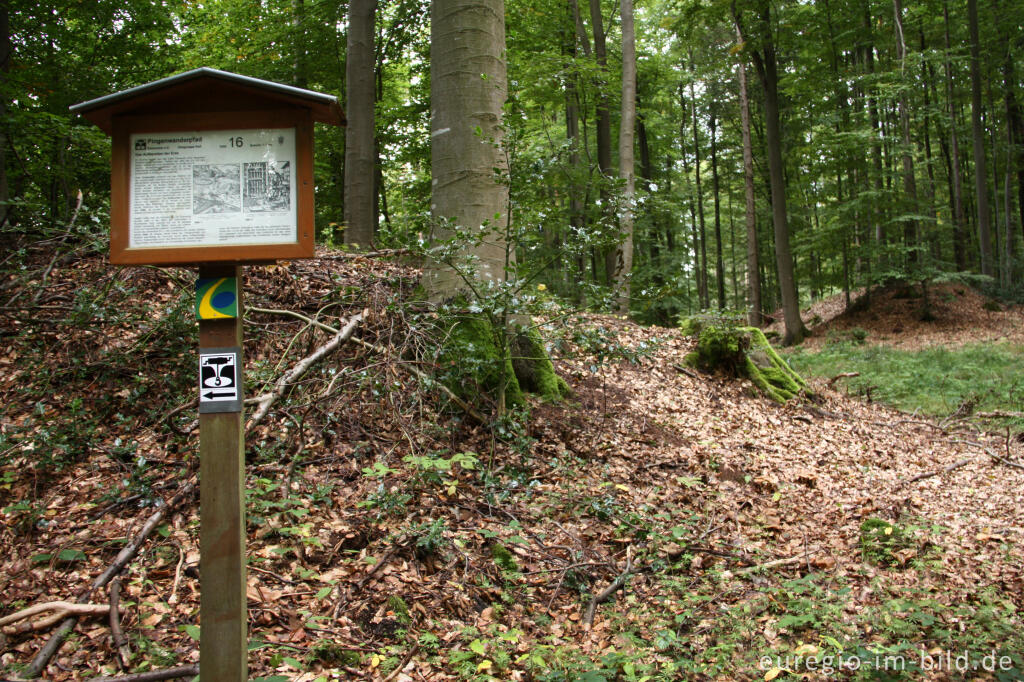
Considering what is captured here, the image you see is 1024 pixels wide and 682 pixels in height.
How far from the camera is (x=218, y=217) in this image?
2291 mm

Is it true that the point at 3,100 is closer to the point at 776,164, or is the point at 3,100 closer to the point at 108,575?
the point at 108,575

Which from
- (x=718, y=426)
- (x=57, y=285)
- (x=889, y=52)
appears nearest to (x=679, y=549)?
(x=718, y=426)

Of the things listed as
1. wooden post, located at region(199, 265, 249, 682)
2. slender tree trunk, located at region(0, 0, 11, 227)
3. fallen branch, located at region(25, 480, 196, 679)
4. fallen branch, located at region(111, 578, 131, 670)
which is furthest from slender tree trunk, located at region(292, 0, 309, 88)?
wooden post, located at region(199, 265, 249, 682)

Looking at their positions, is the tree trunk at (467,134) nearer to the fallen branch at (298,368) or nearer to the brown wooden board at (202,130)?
the fallen branch at (298,368)

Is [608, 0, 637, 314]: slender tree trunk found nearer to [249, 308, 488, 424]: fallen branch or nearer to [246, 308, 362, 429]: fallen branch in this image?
[249, 308, 488, 424]: fallen branch

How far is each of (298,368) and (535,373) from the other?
2365mm

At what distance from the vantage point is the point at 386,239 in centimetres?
806

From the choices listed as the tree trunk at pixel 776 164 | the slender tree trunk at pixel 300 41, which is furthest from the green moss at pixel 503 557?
the tree trunk at pixel 776 164

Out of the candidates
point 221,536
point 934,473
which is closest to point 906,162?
point 934,473

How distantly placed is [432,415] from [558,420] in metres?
1.39

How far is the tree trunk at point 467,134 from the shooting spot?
5.44 metres

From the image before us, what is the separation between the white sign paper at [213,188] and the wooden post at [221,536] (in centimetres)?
17

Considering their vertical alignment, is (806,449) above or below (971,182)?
below

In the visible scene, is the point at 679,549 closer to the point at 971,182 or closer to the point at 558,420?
the point at 558,420
